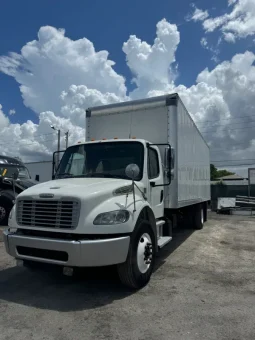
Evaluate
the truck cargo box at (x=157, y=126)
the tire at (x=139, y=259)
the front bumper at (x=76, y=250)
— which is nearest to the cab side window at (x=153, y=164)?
the truck cargo box at (x=157, y=126)

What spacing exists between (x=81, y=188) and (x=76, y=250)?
98 cm

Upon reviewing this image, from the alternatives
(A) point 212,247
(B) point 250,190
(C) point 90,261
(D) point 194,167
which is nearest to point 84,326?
(C) point 90,261

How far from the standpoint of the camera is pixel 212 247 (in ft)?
27.3

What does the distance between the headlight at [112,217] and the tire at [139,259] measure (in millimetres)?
327

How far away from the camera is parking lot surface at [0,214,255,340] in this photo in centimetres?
350

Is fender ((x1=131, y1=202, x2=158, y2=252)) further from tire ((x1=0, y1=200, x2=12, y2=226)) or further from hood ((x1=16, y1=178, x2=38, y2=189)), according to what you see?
hood ((x1=16, y1=178, x2=38, y2=189))

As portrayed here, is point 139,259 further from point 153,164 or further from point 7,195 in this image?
point 7,195

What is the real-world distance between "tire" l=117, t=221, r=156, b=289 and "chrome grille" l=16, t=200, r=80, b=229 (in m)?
0.97

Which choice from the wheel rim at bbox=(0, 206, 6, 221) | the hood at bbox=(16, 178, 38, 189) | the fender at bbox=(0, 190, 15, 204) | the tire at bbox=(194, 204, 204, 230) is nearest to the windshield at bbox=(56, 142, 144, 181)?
the tire at bbox=(194, 204, 204, 230)

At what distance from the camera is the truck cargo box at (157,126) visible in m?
6.80

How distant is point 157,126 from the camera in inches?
270

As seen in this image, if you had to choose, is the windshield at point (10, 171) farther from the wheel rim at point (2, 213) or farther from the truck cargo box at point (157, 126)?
the truck cargo box at point (157, 126)

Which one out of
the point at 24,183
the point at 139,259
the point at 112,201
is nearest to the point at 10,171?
the point at 24,183

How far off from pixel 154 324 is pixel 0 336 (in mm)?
1768
